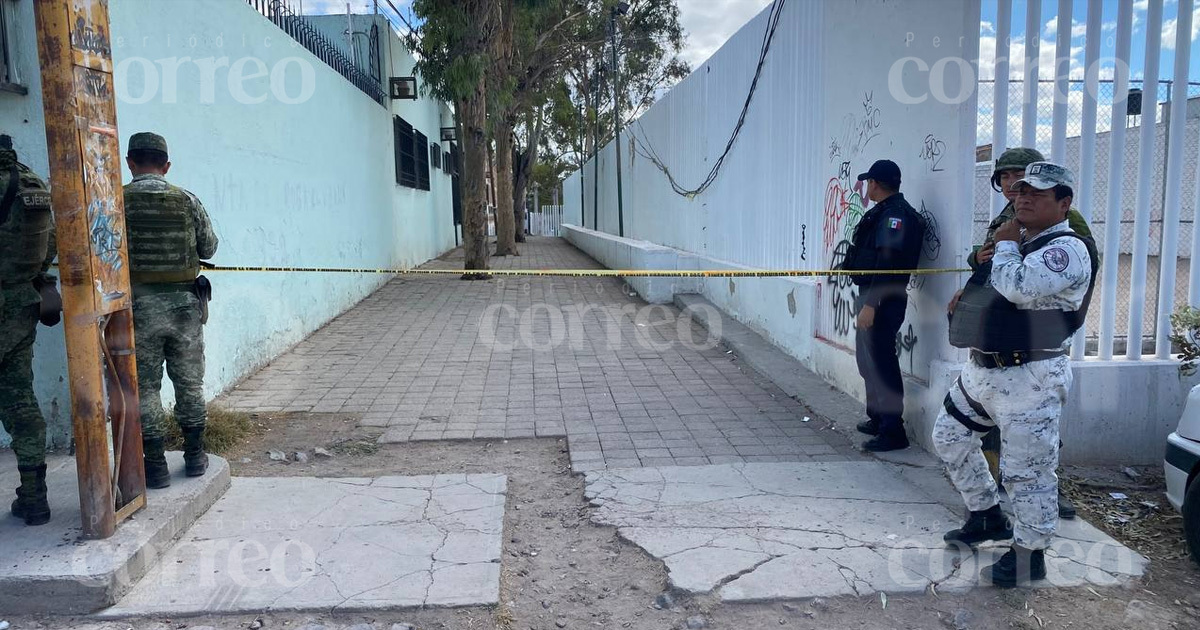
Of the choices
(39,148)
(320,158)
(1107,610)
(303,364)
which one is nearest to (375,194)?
(320,158)

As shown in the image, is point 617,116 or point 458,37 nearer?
point 458,37

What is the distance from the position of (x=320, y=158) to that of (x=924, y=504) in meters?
7.74

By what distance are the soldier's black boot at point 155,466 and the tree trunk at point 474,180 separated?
9878 mm

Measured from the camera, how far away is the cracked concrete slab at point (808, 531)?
3338 mm

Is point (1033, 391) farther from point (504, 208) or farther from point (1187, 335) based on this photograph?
point (504, 208)

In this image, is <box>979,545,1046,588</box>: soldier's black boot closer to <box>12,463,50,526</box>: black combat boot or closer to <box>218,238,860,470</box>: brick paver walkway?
<box>218,238,860,470</box>: brick paver walkway

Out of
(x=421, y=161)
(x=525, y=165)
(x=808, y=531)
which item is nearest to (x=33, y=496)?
(x=808, y=531)

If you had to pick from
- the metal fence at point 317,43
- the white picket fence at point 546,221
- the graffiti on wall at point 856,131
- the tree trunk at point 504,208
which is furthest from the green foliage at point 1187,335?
the white picket fence at point 546,221

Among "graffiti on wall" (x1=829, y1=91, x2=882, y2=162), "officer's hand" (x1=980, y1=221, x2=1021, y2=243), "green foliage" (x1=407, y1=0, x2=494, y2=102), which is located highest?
"green foliage" (x1=407, y1=0, x2=494, y2=102)

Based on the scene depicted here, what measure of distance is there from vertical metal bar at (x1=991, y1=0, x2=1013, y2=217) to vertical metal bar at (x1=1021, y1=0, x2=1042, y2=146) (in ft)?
0.38

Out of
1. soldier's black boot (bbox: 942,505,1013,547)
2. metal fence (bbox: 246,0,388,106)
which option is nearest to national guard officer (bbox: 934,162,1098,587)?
soldier's black boot (bbox: 942,505,1013,547)

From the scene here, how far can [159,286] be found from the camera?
3.97m

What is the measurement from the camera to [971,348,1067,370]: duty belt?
3160 mm

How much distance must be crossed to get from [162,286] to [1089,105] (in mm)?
5172
